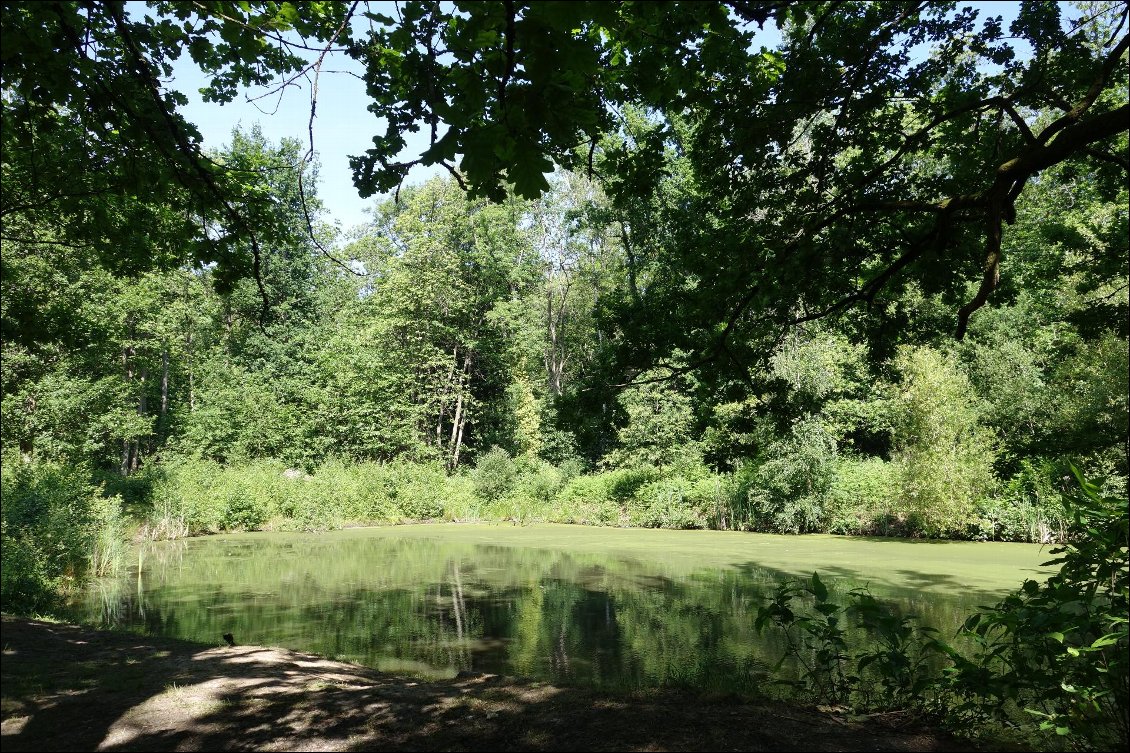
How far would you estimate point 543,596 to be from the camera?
8805 mm

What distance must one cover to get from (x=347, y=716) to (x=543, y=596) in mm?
5452

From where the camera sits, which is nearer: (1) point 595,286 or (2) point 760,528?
(2) point 760,528

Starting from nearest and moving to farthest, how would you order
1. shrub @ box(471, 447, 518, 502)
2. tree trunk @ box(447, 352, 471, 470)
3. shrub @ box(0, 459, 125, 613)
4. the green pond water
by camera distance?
the green pond water, shrub @ box(0, 459, 125, 613), shrub @ box(471, 447, 518, 502), tree trunk @ box(447, 352, 471, 470)

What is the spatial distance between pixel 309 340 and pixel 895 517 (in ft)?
77.0

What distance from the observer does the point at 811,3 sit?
3.87m

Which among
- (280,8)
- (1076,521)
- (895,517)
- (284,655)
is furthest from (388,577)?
(895,517)

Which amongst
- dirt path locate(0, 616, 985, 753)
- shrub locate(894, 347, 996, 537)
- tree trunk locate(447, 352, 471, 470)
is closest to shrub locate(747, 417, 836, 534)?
shrub locate(894, 347, 996, 537)

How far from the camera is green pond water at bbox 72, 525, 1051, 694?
5828 millimetres

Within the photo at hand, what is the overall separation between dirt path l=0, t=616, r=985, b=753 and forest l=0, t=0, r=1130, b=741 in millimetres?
1714

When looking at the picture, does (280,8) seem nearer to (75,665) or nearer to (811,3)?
(811,3)

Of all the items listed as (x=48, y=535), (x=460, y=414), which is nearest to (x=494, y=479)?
(x=460, y=414)

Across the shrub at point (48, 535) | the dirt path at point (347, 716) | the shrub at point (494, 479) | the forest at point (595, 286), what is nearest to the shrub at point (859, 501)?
the forest at point (595, 286)

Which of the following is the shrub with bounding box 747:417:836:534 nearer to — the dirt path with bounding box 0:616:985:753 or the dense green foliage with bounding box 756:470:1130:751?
the dense green foliage with bounding box 756:470:1130:751

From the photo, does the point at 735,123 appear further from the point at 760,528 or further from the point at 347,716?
the point at 760,528
